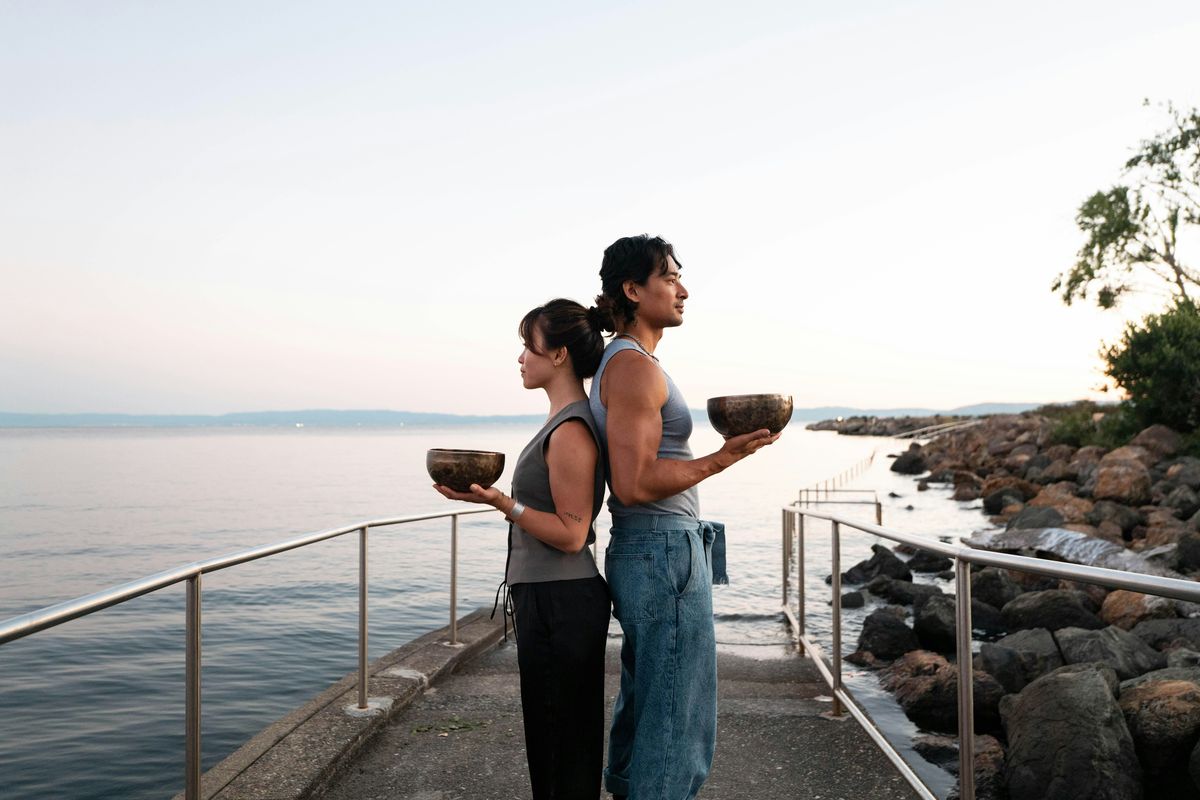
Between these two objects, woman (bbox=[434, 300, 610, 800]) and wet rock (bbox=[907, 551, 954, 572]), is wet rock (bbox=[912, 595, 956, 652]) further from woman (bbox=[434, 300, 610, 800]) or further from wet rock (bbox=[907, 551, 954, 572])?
woman (bbox=[434, 300, 610, 800])

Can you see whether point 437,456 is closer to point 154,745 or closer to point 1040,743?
point 1040,743

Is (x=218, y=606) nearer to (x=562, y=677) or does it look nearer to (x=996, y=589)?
(x=996, y=589)

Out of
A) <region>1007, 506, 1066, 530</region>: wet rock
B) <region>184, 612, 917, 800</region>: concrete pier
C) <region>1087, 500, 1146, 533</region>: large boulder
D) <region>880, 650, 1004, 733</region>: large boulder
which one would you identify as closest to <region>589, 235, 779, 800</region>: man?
<region>184, 612, 917, 800</region>: concrete pier

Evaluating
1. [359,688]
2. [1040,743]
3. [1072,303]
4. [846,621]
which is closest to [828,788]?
[1040,743]

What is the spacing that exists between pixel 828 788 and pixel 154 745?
6.52 meters

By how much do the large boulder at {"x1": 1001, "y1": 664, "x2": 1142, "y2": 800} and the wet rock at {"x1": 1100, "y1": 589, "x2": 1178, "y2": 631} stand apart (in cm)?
489

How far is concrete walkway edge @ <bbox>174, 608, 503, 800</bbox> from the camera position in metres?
3.50

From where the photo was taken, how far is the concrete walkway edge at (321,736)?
11.5ft

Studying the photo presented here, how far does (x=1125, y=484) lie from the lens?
18.8m

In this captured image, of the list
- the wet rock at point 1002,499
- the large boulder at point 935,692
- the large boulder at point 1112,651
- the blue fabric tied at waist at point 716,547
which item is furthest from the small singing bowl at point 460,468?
the wet rock at point 1002,499

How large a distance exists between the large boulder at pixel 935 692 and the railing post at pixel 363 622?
3.18 m

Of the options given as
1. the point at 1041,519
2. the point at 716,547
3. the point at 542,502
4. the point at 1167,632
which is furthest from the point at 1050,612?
the point at 542,502

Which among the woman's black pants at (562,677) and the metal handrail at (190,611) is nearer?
the metal handrail at (190,611)

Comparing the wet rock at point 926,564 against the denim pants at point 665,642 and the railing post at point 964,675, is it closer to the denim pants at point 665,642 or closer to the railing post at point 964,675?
the railing post at point 964,675
